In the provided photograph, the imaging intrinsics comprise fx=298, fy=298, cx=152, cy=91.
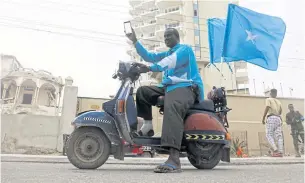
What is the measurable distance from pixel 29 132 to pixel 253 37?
964 cm

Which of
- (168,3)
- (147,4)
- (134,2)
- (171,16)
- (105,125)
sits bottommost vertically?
(105,125)

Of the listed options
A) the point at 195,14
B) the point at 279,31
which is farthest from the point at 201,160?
the point at 195,14

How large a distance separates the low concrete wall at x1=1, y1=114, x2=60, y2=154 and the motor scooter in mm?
9052

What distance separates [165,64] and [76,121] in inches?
47.0

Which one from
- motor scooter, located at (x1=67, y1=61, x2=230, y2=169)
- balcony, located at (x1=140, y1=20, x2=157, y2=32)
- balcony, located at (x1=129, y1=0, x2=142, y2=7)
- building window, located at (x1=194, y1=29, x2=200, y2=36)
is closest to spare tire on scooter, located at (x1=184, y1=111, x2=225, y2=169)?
motor scooter, located at (x1=67, y1=61, x2=230, y2=169)

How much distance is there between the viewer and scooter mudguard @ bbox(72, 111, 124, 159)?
3.34 metres

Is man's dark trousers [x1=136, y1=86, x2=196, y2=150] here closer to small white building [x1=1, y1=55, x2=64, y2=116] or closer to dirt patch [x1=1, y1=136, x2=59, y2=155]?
dirt patch [x1=1, y1=136, x2=59, y2=155]

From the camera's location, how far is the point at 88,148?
3.35 metres

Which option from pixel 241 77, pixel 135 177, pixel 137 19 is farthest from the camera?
pixel 137 19

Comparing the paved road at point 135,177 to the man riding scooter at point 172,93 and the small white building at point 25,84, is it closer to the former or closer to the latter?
the man riding scooter at point 172,93

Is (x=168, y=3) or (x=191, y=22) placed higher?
(x=168, y=3)

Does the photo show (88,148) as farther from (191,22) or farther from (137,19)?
(137,19)

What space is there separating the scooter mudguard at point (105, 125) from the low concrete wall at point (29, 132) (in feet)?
29.8

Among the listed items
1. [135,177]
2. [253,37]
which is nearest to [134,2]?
[253,37]
